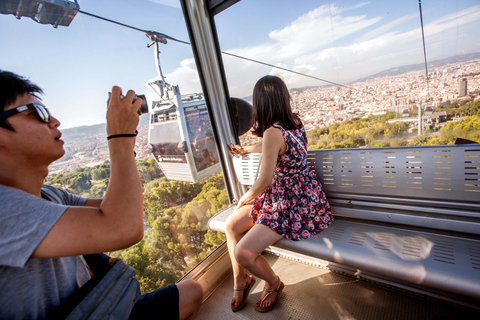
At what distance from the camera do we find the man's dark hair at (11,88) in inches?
29.4

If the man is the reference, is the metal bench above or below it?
below

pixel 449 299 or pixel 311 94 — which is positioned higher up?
pixel 311 94

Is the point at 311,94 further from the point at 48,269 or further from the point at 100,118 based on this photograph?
the point at 48,269

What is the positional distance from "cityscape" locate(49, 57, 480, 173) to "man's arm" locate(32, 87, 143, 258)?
97 cm

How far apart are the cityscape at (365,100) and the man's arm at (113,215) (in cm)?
97

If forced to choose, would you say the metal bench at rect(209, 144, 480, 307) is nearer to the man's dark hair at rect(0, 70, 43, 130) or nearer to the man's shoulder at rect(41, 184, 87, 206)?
the man's shoulder at rect(41, 184, 87, 206)

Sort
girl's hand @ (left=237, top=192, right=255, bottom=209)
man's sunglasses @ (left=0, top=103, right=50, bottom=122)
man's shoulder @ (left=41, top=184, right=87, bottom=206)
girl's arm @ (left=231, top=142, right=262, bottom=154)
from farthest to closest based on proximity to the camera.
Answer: girl's arm @ (left=231, top=142, right=262, bottom=154) < girl's hand @ (left=237, top=192, right=255, bottom=209) < man's shoulder @ (left=41, top=184, right=87, bottom=206) < man's sunglasses @ (left=0, top=103, right=50, bottom=122)

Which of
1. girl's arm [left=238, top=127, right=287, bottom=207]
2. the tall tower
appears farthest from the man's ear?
the tall tower

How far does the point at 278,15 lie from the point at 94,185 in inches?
84.9

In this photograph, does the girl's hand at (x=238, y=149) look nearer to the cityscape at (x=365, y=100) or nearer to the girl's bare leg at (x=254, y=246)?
the cityscape at (x=365, y=100)

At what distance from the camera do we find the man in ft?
2.08

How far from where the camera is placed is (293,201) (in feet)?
5.92

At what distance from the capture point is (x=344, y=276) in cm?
213

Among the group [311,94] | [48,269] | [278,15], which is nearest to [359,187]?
[311,94]
